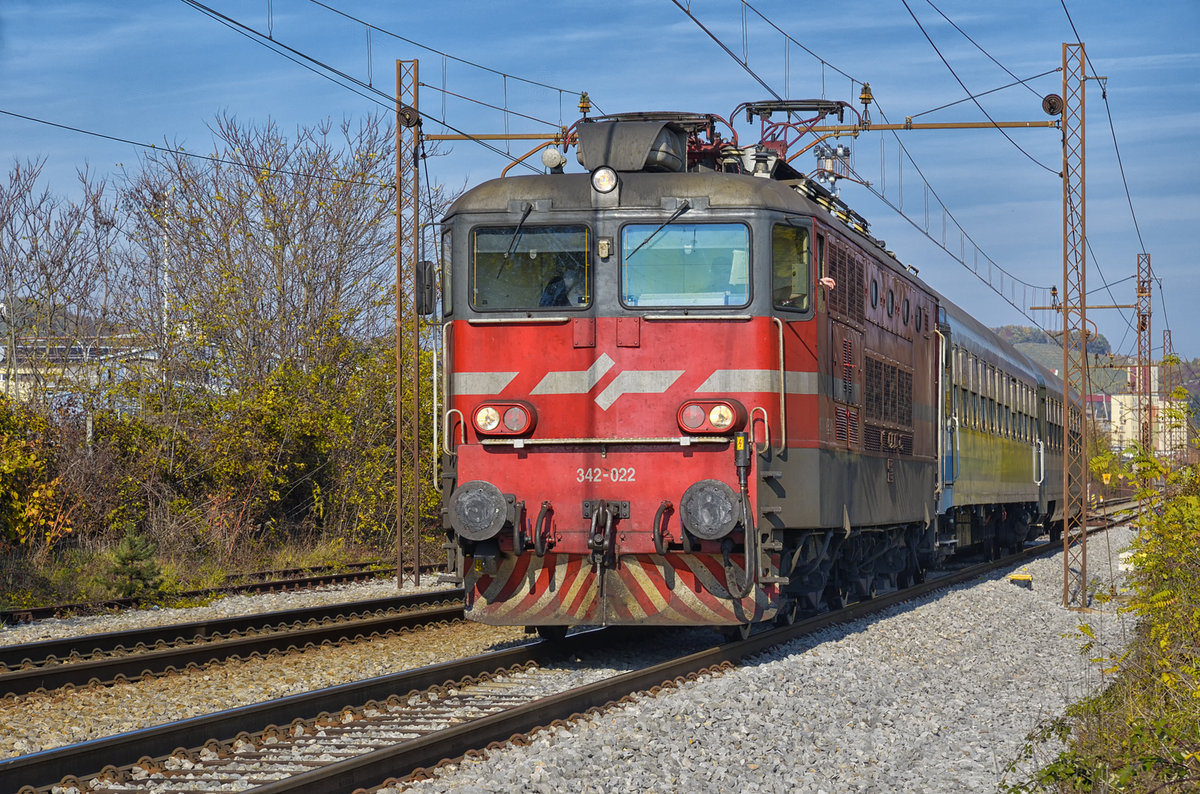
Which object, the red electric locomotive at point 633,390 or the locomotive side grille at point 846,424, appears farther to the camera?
the locomotive side grille at point 846,424

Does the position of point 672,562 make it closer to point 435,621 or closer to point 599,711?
point 599,711

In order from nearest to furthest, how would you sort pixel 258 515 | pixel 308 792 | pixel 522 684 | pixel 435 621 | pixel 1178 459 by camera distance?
pixel 308 792
pixel 522 684
pixel 1178 459
pixel 435 621
pixel 258 515

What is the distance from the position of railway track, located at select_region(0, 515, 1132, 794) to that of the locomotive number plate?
1.41m

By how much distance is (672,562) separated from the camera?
9773 millimetres

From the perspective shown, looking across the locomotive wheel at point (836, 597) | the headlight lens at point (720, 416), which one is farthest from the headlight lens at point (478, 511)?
the locomotive wheel at point (836, 597)

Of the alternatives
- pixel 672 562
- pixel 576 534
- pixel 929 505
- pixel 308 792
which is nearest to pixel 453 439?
pixel 576 534

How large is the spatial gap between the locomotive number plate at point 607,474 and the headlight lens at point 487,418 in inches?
28.7

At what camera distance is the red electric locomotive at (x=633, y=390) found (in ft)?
31.7

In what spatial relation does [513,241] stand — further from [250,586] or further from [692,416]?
[250,586]

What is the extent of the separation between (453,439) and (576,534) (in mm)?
1280

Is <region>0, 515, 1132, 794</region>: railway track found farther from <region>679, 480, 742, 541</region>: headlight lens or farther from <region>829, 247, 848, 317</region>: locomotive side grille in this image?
<region>829, 247, 848, 317</region>: locomotive side grille

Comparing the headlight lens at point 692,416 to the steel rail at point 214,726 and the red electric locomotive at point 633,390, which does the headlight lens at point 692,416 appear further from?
the steel rail at point 214,726

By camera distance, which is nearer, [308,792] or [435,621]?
[308,792]

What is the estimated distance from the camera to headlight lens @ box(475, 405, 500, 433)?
389 inches
